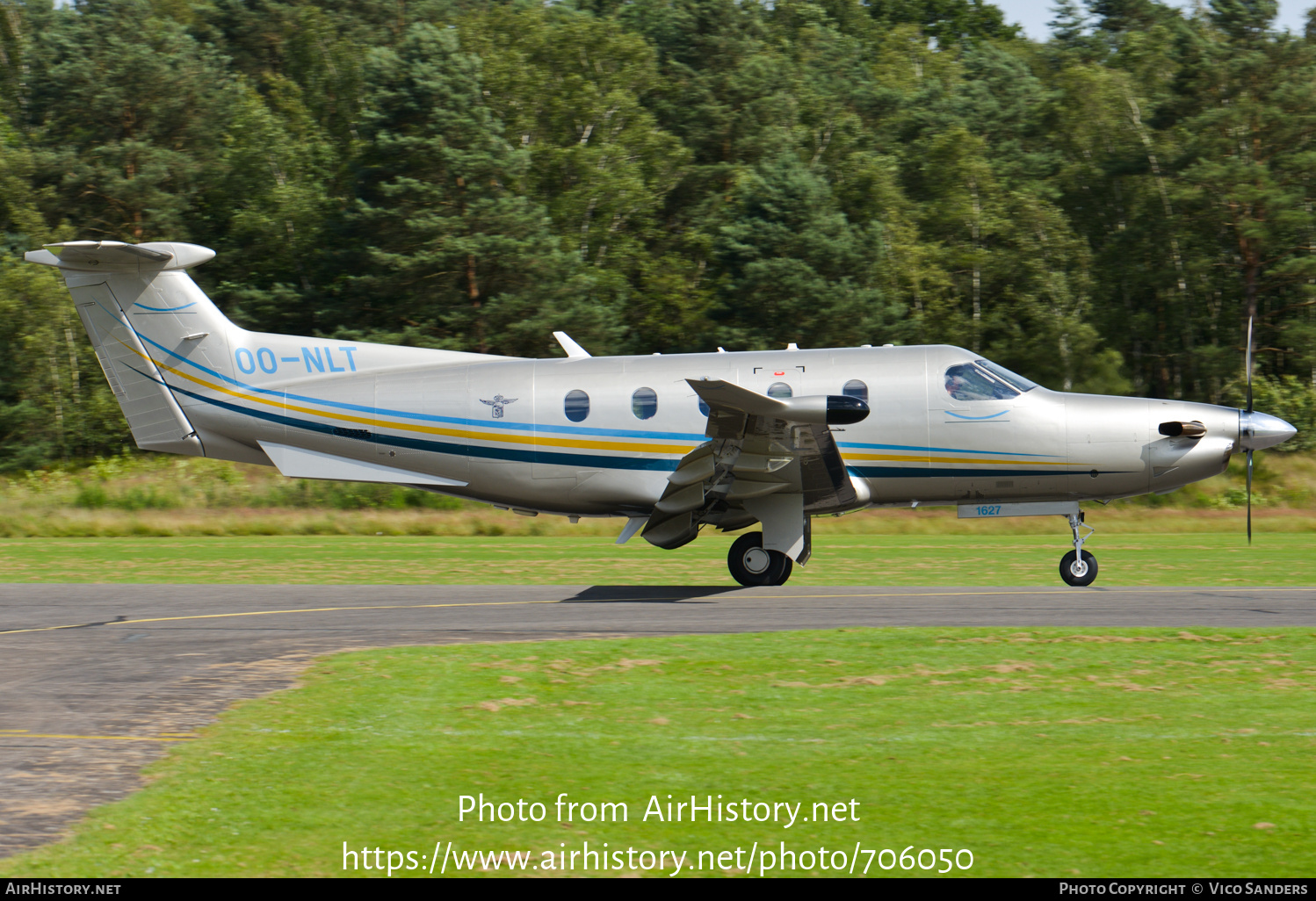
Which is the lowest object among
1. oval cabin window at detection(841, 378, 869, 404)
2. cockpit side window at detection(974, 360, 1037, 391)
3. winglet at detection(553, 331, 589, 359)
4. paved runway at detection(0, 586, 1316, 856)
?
paved runway at detection(0, 586, 1316, 856)

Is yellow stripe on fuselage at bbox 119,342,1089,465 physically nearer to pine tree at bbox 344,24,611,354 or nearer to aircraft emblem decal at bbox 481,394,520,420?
aircraft emblem decal at bbox 481,394,520,420

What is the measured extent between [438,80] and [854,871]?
4257 centimetres

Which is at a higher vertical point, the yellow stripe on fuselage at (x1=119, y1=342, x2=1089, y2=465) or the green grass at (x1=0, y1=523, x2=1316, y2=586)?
the yellow stripe on fuselage at (x1=119, y1=342, x2=1089, y2=465)

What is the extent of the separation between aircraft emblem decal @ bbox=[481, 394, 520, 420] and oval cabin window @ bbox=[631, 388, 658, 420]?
159cm

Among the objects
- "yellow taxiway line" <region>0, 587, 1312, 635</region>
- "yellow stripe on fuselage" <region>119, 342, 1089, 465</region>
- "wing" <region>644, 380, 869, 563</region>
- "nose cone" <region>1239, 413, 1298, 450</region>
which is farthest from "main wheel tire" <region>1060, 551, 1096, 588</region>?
"wing" <region>644, 380, 869, 563</region>

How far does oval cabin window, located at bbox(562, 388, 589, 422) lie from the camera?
1639cm

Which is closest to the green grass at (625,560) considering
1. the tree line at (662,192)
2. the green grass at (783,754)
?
the green grass at (783,754)

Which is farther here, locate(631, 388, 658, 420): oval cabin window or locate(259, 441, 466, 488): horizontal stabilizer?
locate(259, 441, 466, 488): horizontal stabilizer

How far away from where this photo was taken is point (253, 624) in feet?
41.8

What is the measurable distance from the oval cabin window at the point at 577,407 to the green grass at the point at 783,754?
5.98 metres

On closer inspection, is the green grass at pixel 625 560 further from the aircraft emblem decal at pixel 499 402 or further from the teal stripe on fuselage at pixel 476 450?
the aircraft emblem decal at pixel 499 402

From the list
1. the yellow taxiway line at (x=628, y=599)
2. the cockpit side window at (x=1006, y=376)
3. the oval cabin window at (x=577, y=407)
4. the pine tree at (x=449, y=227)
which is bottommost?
the yellow taxiway line at (x=628, y=599)

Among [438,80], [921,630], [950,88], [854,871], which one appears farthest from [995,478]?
[950,88]

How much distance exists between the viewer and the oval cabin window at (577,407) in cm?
1639
